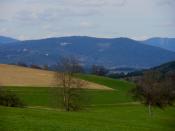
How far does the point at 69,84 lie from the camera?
7225 centimetres

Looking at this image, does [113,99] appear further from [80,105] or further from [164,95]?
[80,105]

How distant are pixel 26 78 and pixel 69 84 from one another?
163 feet

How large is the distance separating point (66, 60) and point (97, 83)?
196 ft

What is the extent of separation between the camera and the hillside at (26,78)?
112137 millimetres

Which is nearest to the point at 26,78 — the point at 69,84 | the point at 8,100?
the point at 69,84

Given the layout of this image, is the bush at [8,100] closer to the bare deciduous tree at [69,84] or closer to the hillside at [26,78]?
the bare deciduous tree at [69,84]

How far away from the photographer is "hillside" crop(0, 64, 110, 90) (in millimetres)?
112137

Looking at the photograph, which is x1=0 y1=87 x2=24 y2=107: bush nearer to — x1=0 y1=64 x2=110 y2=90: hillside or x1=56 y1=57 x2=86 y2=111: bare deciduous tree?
x1=56 y1=57 x2=86 y2=111: bare deciduous tree

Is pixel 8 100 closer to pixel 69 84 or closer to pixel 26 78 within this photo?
pixel 69 84

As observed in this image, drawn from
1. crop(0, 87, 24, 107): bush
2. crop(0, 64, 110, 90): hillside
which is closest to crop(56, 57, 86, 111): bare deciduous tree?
crop(0, 87, 24, 107): bush

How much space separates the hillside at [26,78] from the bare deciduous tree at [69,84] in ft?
115

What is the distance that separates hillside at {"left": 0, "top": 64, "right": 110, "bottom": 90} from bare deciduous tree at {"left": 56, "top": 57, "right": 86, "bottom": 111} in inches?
1380

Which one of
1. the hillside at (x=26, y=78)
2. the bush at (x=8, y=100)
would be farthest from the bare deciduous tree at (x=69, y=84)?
the hillside at (x=26, y=78)

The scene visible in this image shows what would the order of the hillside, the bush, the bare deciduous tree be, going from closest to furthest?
the bush → the bare deciduous tree → the hillside
